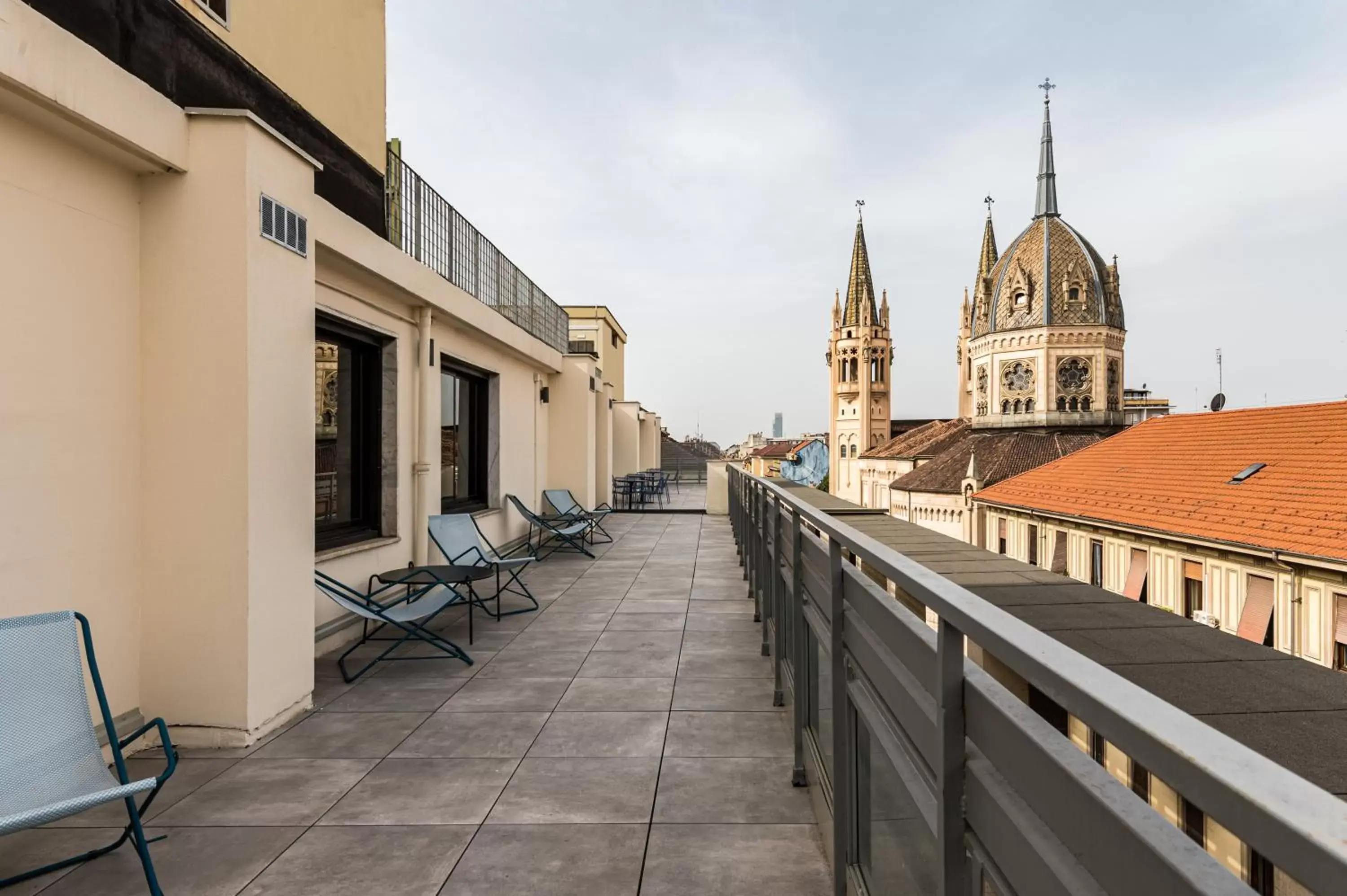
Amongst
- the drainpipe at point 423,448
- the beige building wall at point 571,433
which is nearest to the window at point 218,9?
the drainpipe at point 423,448

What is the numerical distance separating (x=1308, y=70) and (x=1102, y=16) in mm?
20128

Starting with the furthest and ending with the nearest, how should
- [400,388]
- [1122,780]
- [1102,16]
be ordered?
1. [1102,16]
2. [400,388]
3. [1122,780]

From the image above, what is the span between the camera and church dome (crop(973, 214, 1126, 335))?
67.3 m

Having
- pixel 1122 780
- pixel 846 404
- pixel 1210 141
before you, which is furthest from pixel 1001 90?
pixel 846 404

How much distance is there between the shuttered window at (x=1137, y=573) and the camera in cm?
2834

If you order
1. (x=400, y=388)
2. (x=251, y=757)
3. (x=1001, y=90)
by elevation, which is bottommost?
(x=251, y=757)

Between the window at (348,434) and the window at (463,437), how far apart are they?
1.43 meters

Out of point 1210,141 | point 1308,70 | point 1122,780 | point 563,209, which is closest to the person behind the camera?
point 1122,780

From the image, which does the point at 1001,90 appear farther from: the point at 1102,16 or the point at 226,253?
the point at 226,253

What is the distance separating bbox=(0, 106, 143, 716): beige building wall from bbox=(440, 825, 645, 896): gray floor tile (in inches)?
83.4

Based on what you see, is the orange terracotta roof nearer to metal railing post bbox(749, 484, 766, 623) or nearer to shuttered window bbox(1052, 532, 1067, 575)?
shuttered window bbox(1052, 532, 1067, 575)

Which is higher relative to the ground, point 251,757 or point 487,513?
point 487,513

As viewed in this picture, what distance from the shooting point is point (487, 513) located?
9.12m

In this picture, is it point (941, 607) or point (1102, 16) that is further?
point (1102, 16)
